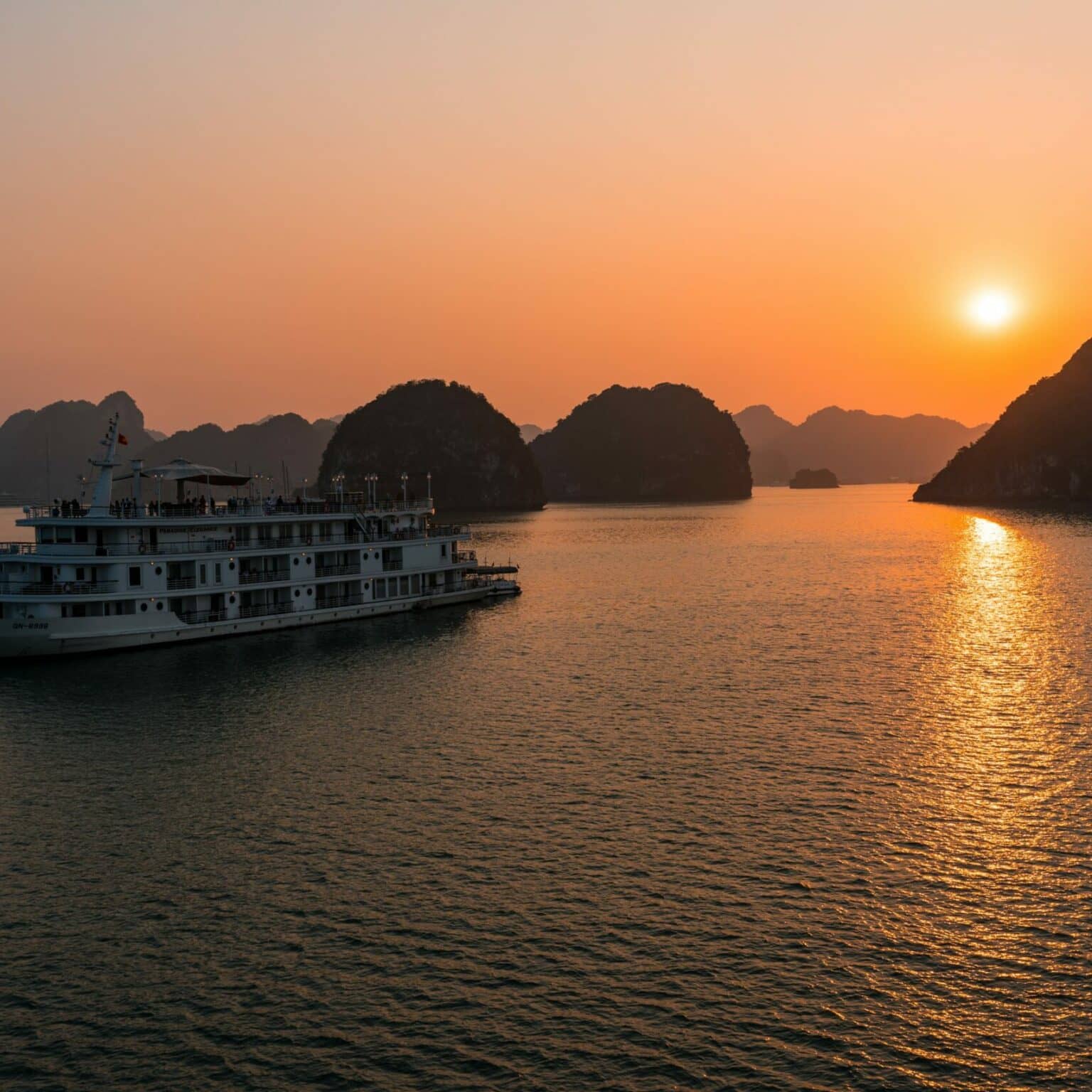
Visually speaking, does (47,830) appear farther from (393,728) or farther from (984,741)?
(984,741)

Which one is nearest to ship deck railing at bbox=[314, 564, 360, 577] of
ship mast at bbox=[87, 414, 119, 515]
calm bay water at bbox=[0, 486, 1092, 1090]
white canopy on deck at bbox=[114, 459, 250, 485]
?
white canopy on deck at bbox=[114, 459, 250, 485]

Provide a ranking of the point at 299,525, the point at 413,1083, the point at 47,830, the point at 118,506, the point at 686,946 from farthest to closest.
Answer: the point at 299,525, the point at 118,506, the point at 47,830, the point at 686,946, the point at 413,1083

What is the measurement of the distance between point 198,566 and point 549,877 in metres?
54.1

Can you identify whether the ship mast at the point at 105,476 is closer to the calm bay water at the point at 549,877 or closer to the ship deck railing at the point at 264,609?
the ship deck railing at the point at 264,609

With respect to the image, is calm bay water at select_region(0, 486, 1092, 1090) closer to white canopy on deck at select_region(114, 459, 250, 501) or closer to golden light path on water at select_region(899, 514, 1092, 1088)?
golden light path on water at select_region(899, 514, 1092, 1088)

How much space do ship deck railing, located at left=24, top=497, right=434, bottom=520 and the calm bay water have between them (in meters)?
13.2

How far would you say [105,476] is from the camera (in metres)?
75.3

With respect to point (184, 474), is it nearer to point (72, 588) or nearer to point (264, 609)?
point (264, 609)

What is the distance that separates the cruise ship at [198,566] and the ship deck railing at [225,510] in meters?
0.15

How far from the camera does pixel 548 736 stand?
156ft

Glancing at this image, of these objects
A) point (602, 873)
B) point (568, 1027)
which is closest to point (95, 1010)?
point (568, 1027)

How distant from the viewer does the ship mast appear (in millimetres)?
73188

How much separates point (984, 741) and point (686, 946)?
26773mm

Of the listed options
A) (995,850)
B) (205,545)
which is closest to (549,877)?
(995,850)
